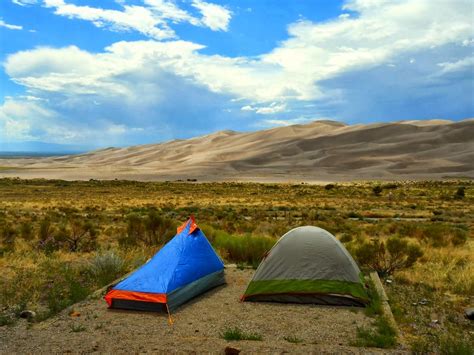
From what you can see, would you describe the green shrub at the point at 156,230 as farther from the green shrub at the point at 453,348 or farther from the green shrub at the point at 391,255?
the green shrub at the point at 453,348

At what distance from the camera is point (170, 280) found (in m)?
8.58

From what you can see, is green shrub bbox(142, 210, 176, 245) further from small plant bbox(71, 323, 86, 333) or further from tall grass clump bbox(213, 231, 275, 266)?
small plant bbox(71, 323, 86, 333)

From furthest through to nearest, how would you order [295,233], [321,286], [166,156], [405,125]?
1. [166,156]
2. [405,125]
3. [295,233]
4. [321,286]

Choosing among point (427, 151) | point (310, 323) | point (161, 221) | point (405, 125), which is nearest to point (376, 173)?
point (427, 151)

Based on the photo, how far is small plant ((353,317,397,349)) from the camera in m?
6.59

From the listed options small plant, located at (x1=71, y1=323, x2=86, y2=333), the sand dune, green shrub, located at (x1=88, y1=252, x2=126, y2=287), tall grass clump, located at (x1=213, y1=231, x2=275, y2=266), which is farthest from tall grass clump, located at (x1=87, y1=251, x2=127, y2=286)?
the sand dune

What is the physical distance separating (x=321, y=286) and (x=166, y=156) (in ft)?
568

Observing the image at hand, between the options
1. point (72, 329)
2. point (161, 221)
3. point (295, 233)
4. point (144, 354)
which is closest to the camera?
point (144, 354)

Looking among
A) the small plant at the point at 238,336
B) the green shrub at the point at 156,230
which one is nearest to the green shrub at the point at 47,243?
the green shrub at the point at 156,230

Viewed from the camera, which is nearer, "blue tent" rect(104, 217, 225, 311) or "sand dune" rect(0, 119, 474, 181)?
"blue tent" rect(104, 217, 225, 311)

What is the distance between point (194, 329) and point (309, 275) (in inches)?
103

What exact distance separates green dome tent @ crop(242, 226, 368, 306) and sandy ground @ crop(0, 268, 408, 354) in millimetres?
236

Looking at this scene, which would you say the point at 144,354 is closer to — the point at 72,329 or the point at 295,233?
the point at 72,329

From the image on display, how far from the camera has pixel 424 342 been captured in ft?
21.9
